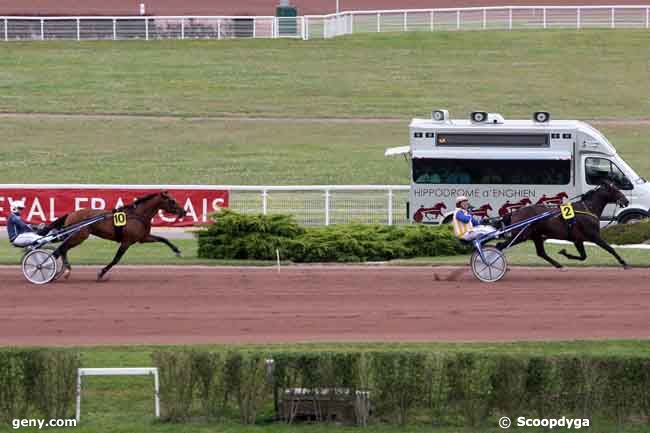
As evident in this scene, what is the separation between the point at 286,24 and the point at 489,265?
3282 centimetres

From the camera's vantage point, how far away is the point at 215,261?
21828 mm

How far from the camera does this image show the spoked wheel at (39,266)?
63.9 ft

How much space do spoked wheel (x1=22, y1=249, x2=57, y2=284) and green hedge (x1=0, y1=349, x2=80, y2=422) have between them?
759 centimetres

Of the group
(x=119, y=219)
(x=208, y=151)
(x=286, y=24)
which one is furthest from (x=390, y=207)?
(x=286, y=24)

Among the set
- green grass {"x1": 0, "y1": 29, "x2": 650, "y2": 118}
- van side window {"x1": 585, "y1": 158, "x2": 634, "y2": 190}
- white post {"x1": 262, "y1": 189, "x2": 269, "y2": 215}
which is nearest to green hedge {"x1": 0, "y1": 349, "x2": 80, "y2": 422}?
white post {"x1": 262, "y1": 189, "x2": 269, "y2": 215}

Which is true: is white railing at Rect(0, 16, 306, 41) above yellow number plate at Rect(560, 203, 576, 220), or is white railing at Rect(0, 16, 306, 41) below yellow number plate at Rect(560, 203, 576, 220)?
above

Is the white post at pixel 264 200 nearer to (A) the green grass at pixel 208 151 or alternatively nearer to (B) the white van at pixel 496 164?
(B) the white van at pixel 496 164

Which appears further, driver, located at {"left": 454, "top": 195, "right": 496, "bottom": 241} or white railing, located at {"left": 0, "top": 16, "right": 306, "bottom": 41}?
white railing, located at {"left": 0, "top": 16, "right": 306, "bottom": 41}

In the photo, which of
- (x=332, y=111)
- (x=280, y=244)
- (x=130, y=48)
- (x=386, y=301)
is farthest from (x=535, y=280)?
(x=130, y=48)

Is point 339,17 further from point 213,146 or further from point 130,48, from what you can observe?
point 213,146

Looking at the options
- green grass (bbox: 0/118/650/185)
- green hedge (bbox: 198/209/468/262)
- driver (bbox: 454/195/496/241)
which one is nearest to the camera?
driver (bbox: 454/195/496/241)

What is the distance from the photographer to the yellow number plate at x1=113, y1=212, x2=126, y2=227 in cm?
1931

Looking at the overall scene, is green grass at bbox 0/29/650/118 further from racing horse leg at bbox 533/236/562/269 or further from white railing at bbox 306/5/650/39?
racing horse leg at bbox 533/236/562/269

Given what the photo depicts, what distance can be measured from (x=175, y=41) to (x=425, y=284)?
32364 millimetres
